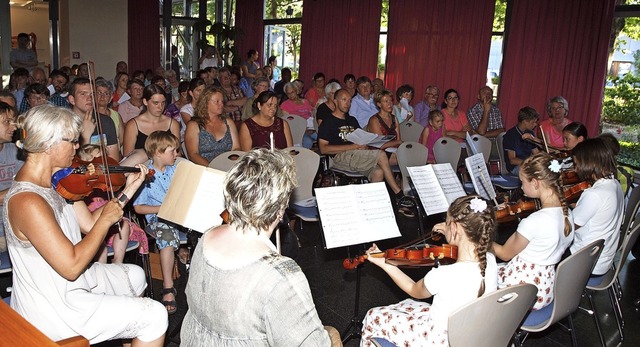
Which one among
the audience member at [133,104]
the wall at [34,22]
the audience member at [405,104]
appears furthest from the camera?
the wall at [34,22]

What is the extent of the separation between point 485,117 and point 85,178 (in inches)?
225

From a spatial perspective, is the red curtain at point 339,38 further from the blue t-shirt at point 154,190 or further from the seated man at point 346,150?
the blue t-shirt at point 154,190

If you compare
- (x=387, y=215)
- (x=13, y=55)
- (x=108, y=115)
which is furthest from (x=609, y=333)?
(x=13, y=55)

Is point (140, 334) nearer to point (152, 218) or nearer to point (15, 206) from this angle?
point (15, 206)

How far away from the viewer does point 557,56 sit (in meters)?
7.69

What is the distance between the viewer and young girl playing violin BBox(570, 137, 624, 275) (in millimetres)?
3281

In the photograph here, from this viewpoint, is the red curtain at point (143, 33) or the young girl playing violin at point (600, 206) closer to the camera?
the young girl playing violin at point (600, 206)

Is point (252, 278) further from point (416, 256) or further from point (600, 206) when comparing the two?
point (600, 206)

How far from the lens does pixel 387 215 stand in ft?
10.1

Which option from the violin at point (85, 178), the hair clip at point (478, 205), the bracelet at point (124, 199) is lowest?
the bracelet at point (124, 199)

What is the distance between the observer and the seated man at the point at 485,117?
721 centimetres

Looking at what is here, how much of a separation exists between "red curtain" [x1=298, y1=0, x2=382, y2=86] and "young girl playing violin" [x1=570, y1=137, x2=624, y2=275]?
22.9ft

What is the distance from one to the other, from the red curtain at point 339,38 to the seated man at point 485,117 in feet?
10.4

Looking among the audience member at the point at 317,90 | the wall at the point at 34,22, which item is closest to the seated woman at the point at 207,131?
the audience member at the point at 317,90
